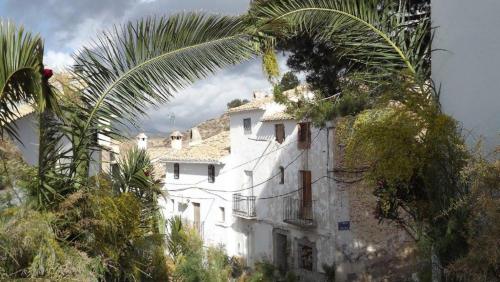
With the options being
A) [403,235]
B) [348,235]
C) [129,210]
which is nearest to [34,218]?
[129,210]

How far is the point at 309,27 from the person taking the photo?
745 centimetres

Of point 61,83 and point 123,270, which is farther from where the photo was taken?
point 123,270

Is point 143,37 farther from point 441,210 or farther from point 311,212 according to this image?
point 311,212

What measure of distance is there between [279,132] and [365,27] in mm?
17263

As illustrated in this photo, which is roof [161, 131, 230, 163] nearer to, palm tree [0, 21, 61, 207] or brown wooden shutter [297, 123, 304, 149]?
brown wooden shutter [297, 123, 304, 149]

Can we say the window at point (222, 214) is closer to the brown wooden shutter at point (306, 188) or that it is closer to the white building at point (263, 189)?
the white building at point (263, 189)

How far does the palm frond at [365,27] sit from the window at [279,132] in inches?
654

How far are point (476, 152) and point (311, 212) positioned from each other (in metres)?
16.6

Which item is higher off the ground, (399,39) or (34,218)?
(399,39)

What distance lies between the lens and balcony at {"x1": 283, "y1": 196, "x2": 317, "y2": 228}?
21906 mm

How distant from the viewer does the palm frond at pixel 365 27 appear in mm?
6910

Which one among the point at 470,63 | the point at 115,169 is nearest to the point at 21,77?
the point at 115,169

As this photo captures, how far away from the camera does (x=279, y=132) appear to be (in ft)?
79.8

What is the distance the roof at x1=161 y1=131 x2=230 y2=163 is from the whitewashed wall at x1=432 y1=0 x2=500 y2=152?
72.5ft
